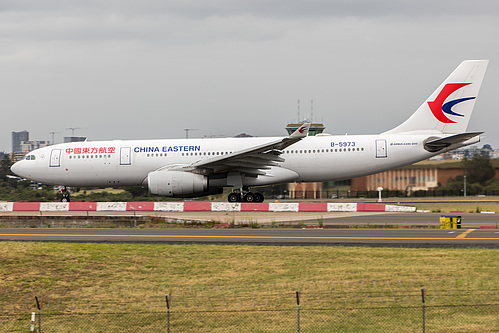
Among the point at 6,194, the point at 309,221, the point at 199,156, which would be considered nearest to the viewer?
the point at 309,221

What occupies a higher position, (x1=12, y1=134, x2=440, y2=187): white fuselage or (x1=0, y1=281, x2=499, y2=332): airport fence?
(x1=12, y1=134, x2=440, y2=187): white fuselage

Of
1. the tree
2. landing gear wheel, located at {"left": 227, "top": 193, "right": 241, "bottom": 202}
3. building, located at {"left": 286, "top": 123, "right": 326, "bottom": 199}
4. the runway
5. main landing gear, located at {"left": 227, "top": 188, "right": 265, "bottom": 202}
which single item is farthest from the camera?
the tree

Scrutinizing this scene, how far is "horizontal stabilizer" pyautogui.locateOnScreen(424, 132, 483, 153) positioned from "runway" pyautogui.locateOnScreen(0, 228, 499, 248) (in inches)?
396

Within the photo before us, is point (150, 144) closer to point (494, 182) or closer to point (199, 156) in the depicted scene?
point (199, 156)

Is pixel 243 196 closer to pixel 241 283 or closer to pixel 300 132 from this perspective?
pixel 300 132

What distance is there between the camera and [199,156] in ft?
127

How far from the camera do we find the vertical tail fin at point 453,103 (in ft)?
120

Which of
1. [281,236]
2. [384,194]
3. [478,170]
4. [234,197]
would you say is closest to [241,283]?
[281,236]

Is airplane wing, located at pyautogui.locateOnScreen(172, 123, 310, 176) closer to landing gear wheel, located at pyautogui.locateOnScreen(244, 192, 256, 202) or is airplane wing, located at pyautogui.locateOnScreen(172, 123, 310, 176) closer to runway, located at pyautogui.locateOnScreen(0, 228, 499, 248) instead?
landing gear wheel, located at pyautogui.locateOnScreen(244, 192, 256, 202)

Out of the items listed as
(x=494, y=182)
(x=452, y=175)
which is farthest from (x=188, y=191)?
(x=494, y=182)

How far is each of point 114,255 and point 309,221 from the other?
1210cm

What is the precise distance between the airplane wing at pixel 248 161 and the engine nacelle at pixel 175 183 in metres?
0.71

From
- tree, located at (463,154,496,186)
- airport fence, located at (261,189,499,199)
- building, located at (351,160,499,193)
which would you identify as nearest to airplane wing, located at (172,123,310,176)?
airport fence, located at (261,189,499,199)

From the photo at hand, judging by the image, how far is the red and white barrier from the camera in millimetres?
34500
